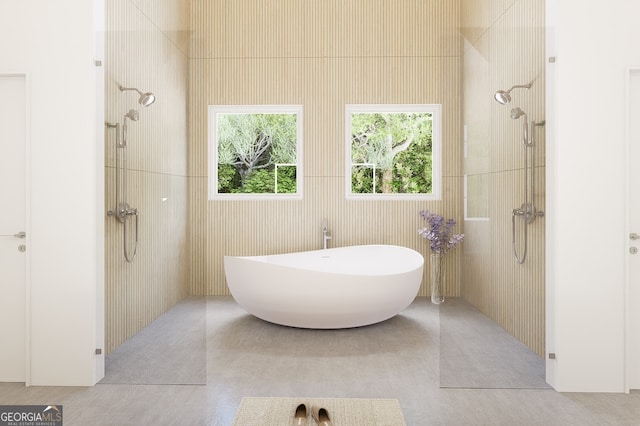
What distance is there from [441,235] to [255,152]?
1.56 meters

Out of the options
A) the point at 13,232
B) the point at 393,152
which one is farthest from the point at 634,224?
the point at 13,232

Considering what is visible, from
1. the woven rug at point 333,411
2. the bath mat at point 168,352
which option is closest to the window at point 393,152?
the woven rug at point 333,411

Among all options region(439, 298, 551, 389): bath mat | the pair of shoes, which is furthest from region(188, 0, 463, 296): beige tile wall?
the pair of shoes

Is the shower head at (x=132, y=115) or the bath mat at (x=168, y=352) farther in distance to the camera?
the shower head at (x=132, y=115)

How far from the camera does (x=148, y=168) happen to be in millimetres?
3537

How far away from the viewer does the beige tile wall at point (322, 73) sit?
4148mm

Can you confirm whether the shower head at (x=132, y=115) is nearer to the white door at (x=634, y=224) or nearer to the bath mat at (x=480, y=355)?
the bath mat at (x=480, y=355)

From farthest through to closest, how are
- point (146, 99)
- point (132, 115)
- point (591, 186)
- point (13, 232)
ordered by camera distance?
point (146, 99)
point (132, 115)
point (13, 232)
point (591, 186)

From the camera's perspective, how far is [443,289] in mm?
3189

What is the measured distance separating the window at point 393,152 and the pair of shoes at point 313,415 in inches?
61.4

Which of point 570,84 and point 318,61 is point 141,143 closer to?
point 318,61

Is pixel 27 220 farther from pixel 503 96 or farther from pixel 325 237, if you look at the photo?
pixel 503 96

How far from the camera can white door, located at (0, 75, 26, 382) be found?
2.82m

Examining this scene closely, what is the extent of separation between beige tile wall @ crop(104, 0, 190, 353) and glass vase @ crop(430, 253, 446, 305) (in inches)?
68.3
